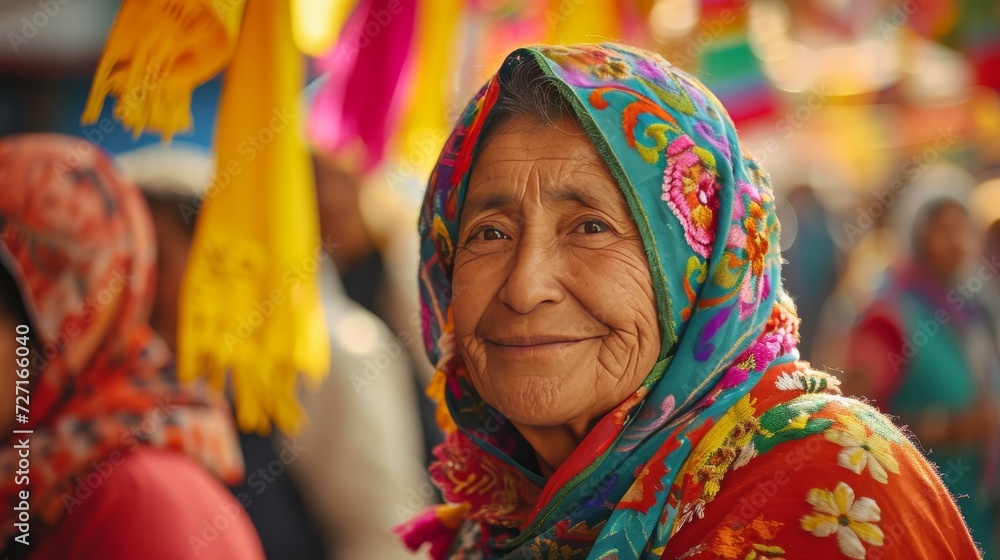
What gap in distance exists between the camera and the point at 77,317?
7.40 ft

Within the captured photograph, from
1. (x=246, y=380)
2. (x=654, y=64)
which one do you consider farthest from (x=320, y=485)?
(x=654, y=64)

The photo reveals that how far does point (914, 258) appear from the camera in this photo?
5535 millimetres

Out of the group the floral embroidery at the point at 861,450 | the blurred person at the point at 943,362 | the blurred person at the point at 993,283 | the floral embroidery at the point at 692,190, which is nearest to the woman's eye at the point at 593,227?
the floral embroidery at the point at 692,190

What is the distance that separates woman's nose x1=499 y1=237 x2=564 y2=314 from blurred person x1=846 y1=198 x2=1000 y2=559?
3.58 metres

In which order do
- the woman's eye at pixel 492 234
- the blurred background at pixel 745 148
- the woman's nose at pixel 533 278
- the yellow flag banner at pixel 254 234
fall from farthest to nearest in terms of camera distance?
the blurred background at pixel 745 148 < the yellow flag banner at pixel 254 234 < the woman's eye at pixel 492 234 < the woman's nose at pixel 533 278

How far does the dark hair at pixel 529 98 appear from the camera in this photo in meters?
1.66

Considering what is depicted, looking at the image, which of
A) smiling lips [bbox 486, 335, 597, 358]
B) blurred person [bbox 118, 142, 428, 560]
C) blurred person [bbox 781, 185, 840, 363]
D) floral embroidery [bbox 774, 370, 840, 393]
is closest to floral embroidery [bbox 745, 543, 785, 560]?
floral embroidery [bbox 774, 370, 840, 393]

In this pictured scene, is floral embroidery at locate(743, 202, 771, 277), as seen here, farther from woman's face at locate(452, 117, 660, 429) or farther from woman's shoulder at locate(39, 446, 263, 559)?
woman's shoulder at locate(39, 446, 263, 559)

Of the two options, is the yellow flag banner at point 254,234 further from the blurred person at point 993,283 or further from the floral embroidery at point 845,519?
the blurred person at point 993,283

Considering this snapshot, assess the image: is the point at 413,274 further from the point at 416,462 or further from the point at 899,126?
the point at 899,126

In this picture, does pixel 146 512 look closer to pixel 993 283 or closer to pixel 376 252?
pixel 376 252

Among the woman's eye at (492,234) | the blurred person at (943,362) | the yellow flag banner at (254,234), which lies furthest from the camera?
the blurred person at (943,362)

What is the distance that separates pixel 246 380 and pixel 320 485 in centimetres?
65

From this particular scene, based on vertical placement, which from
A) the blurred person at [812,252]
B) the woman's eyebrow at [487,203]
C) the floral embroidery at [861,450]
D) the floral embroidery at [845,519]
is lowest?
the blurred person at [812,252]
